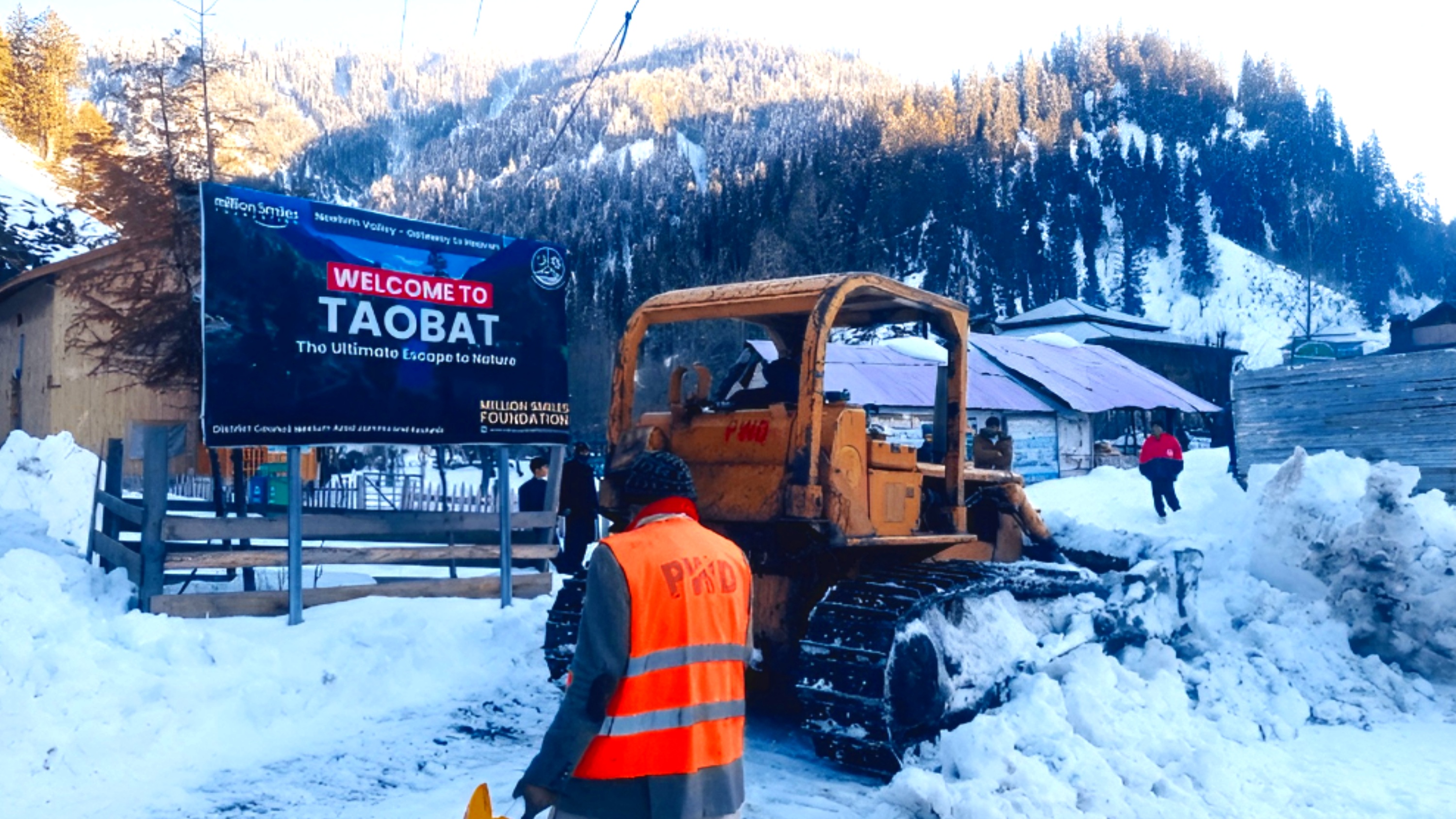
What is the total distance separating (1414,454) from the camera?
1244cm

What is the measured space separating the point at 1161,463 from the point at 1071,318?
39.5 meters

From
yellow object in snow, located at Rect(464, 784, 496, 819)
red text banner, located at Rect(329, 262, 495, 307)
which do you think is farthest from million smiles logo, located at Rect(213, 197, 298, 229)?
yellow object in snow, located at Rect(464, 784, 496, 819)

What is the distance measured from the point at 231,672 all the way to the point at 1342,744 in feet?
23.7

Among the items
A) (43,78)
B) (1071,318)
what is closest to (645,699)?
(1071,318)

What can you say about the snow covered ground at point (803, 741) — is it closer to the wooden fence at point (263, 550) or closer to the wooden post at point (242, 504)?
the wooden fence at point (263, 550)

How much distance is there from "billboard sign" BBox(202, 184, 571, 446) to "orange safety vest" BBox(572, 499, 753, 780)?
528cm

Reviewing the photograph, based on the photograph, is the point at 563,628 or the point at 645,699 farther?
the point at 563,628

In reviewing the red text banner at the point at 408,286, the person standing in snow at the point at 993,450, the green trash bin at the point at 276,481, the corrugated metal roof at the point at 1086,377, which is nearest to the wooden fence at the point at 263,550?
the red text banner at the point at 408,286

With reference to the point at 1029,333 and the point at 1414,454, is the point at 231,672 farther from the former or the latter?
the point at 1029,333

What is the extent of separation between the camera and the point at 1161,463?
15898 millimetres

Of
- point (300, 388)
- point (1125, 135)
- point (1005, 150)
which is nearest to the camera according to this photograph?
point (300, 388)

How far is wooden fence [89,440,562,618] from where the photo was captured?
7605 mm

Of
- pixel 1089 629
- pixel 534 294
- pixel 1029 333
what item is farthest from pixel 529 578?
pixel 1029 333

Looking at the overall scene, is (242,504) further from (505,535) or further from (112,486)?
(505,535)
